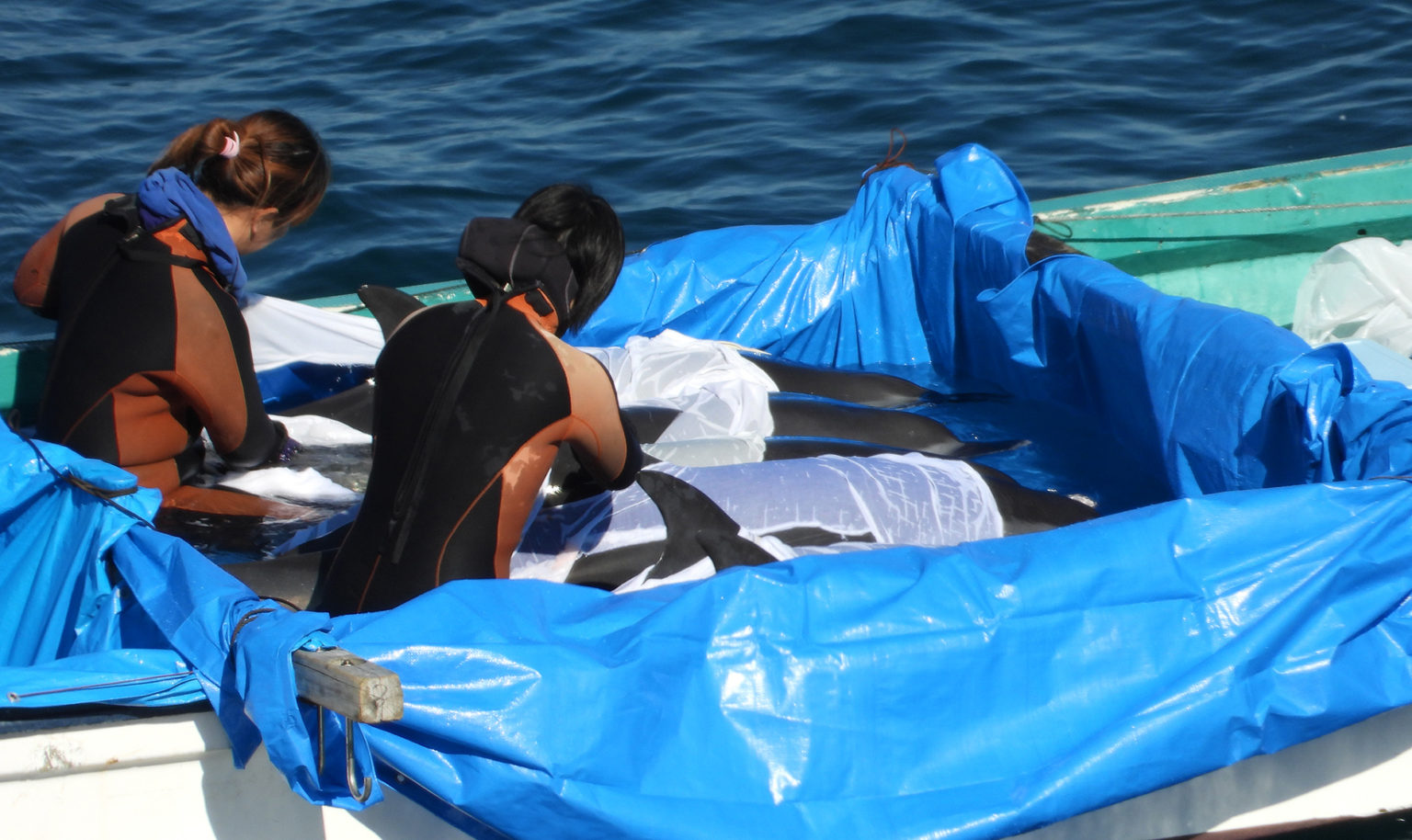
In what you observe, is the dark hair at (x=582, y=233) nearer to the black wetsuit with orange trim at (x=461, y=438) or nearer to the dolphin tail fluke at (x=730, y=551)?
the black wetsuit with orange trim at (x=461, y=438)

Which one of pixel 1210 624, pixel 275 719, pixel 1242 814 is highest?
pixel 275 719

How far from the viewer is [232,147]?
377cm

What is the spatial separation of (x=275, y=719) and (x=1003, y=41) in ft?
32.7

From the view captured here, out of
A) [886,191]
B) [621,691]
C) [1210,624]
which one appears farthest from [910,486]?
[886,191]

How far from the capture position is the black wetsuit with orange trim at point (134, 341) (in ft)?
11.9

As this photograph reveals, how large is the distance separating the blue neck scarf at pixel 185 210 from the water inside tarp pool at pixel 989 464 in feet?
2.75

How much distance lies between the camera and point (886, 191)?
20.1ft

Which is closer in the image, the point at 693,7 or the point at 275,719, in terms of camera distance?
the point at 275,719

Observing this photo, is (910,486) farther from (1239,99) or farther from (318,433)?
(1239,99)

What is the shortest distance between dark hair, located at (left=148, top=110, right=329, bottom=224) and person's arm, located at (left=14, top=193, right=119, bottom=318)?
0.84 feet

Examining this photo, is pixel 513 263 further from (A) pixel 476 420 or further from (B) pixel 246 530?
(B) pixel 246 530

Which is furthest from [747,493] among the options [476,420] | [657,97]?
[657,97]

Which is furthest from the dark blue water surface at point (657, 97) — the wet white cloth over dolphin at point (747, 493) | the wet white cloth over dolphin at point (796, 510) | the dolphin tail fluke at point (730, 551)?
the dolphin tail fluke at point (730, 551)

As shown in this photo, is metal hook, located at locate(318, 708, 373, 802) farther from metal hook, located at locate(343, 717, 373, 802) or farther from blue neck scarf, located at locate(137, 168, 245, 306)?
blue neck scarf, located at locate(137, 168, 245, 306)
